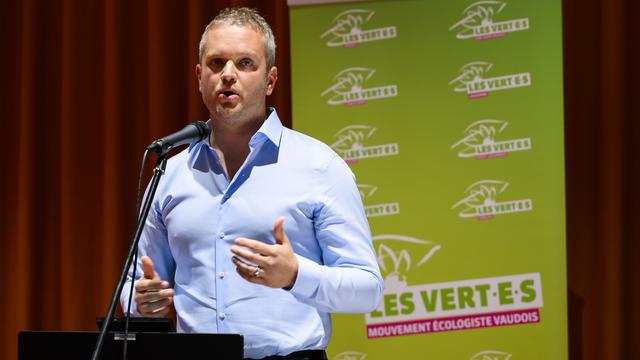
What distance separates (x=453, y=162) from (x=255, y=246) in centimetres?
227

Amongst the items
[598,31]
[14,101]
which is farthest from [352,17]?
[14,101]

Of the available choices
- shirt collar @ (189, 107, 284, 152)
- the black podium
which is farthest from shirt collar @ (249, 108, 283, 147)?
the black podium

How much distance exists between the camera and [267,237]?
2137 mm

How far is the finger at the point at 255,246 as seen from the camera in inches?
69.8

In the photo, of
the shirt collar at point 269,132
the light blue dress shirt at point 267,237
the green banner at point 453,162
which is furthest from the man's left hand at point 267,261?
the green banner at point 453,162

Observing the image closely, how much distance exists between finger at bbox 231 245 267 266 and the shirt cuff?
5.4 inches

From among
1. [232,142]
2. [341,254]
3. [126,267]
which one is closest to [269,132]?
[232,142]

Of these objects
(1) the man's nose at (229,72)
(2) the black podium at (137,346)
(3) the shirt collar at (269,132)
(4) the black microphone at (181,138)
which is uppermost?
(1) the man's nose at (229,72)

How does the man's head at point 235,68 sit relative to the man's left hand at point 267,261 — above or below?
above

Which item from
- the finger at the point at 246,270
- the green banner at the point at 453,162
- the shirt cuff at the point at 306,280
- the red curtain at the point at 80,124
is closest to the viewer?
→ the finger at the point at 246,270

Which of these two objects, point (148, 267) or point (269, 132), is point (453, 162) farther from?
point (148, 267)

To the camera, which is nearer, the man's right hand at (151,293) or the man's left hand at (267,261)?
the man's left hand at (267,261)

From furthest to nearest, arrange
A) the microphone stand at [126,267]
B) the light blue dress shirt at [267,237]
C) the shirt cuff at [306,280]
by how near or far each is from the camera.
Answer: the light blue dress shirt at [267,237] → the shirt cuff at [306,280] → the microphone stand at [126,267]

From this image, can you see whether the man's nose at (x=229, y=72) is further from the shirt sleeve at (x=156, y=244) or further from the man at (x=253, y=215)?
the shirt sleeve at (x=156, y=244)
